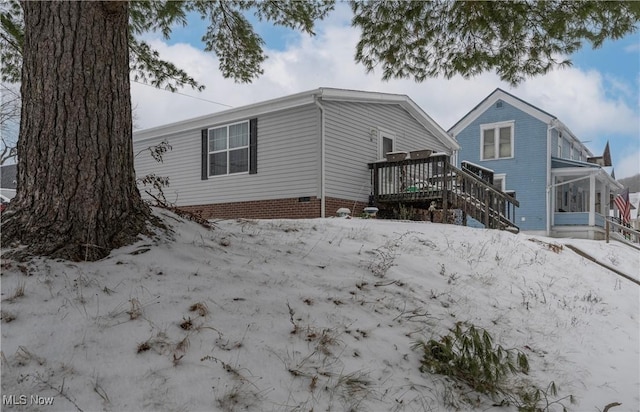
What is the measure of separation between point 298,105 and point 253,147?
1904 mm

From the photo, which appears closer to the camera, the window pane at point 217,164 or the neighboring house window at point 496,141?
the window pane at point 217,164

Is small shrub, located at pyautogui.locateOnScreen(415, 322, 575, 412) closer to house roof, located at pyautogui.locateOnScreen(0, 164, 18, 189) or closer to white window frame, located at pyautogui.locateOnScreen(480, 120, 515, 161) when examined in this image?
white window frame, located at pyautogui.locateOnScreen(480, 120, 515, 161)

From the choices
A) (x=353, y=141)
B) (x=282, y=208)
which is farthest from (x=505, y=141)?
(x=282, y=208)

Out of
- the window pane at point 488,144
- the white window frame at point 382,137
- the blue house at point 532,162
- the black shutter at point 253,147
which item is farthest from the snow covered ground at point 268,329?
the window pane at point 488,144

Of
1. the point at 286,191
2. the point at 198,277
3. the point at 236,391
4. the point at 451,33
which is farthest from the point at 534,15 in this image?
the point at 286,191

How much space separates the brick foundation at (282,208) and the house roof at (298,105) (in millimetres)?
2468

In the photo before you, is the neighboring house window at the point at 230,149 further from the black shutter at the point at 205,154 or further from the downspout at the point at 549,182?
the downspout at the point at 549,182

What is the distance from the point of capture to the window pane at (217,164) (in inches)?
515

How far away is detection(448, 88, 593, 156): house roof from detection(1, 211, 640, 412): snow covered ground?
1487cm

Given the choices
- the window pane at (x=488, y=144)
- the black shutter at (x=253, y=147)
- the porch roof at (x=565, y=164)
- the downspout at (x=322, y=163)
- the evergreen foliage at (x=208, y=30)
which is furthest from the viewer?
the window pane at (x=488, y=144)

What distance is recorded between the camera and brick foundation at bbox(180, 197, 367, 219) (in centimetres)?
1129

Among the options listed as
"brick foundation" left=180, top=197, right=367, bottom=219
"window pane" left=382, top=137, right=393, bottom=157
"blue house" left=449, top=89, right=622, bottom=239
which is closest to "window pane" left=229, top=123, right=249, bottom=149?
"brick foundation" left=180, top=197, right=367, bottom=219

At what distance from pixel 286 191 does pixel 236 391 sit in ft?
31.2

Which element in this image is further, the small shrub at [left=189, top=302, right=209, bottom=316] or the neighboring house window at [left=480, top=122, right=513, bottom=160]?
the neighboring house window at [left=480, top=122, right=513, bottom=160]
